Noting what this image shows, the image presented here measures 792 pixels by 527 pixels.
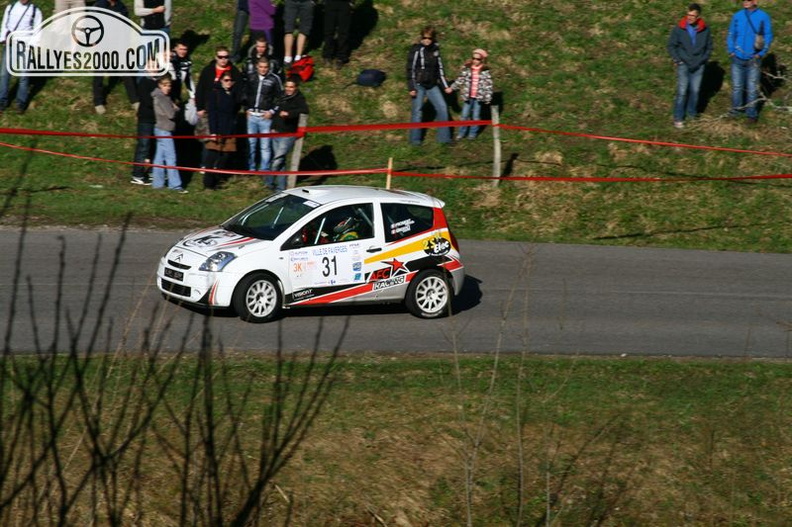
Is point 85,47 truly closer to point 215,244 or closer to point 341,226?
point 215,244

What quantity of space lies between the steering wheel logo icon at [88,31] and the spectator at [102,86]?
0.82 m

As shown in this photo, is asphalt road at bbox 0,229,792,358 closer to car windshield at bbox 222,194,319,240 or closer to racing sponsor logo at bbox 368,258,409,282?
racing sponsor logo at bbox 368,258,409,282

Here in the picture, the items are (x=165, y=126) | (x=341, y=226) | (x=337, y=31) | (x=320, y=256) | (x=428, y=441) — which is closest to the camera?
(x=428, y=441)

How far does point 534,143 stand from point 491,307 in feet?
26.7

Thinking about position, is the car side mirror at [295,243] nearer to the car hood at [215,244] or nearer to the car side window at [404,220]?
the car hood at [215,244]

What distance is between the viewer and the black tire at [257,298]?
14328mm

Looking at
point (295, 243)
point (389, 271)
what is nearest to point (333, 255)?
point (295, 243)

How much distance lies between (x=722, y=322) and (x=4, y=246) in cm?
1084

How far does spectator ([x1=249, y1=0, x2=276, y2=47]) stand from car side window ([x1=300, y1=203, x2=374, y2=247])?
9212 mm

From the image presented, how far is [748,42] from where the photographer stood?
23094 millimetres

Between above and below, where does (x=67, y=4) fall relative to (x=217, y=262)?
above

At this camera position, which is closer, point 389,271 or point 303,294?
point 303,294

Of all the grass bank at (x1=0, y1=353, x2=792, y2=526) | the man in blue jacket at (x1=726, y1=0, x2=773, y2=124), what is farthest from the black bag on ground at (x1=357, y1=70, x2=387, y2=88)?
the grass bank at (x1=0, y1=353, x2=792, y2=526)

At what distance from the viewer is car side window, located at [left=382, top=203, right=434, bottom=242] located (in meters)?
15.3
